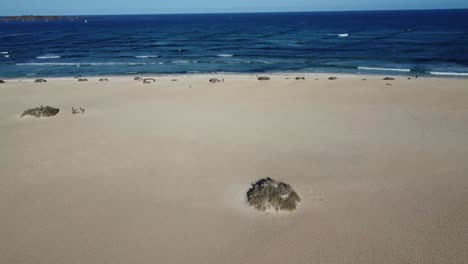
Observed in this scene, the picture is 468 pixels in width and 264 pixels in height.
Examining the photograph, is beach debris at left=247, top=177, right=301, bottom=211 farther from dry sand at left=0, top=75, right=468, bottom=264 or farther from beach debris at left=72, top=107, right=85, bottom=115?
beach debris at left=72, top=107, right=85, bottom=115

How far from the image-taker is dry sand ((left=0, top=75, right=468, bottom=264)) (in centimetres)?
720

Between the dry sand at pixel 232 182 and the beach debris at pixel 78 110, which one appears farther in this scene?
the beach debris at pixel 78 110

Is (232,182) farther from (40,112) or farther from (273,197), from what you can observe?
(40,112)

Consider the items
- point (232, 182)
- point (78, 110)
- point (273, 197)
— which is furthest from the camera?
point (78, 110)

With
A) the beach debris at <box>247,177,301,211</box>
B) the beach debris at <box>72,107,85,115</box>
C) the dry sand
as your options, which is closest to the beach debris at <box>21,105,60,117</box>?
the dry sand

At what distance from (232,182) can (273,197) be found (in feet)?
5.76

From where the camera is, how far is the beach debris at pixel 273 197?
334 inches

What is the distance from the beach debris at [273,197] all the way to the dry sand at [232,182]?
268mm

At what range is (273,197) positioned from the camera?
8.62 meters

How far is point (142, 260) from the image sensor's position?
6.85 metres

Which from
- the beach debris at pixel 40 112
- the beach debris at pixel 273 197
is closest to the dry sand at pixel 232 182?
the beach debris at pixel 273 197

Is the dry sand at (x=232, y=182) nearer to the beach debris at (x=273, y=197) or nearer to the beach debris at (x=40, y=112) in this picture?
the beach debris at (x=273, y=197)

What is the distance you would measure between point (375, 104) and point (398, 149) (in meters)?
7.10

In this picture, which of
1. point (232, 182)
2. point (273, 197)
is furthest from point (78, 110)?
point (273, 197)
